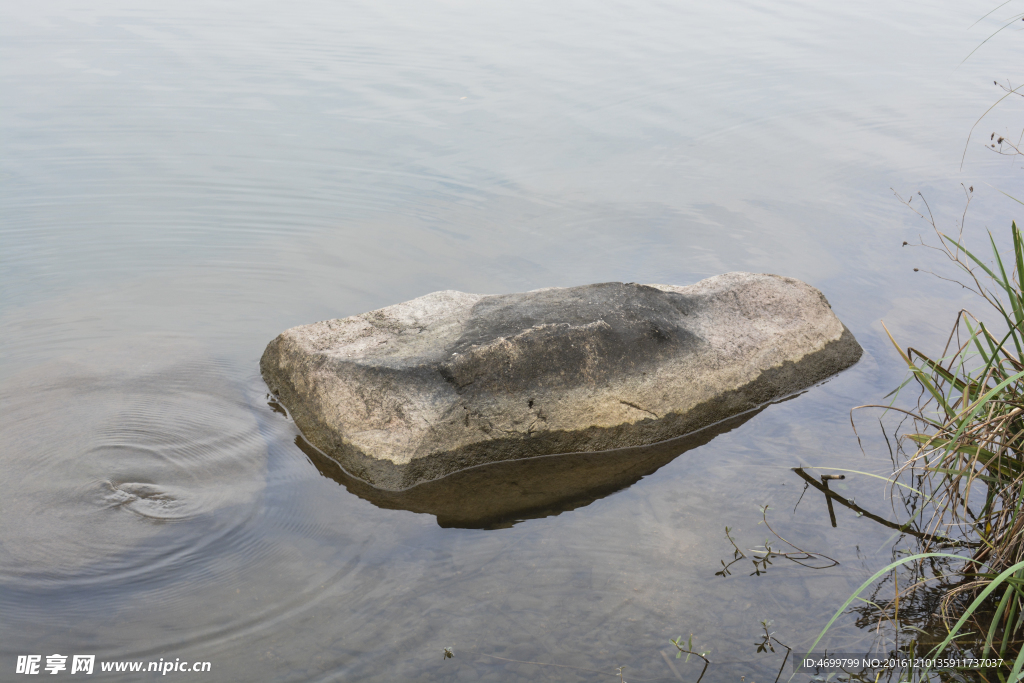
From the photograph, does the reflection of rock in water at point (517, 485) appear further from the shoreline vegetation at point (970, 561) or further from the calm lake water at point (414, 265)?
the shoreline vegetation at point (970, 561)

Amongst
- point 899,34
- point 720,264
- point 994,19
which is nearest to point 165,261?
point 720,264

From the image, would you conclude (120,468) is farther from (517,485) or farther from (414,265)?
(414,265)

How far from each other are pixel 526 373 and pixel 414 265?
268 cm

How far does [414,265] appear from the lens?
6852 millimetres

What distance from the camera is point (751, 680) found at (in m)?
3.06

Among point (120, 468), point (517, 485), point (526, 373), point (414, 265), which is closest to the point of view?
point (120, 468)

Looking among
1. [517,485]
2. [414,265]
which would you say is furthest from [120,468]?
[414,265]

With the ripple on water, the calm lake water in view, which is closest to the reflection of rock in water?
the calm lake water

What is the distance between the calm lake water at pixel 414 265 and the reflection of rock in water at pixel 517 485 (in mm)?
27

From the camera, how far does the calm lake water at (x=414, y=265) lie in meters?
3.42

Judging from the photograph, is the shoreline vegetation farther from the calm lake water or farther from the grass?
the calm lake water

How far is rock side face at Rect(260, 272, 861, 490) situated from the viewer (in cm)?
434

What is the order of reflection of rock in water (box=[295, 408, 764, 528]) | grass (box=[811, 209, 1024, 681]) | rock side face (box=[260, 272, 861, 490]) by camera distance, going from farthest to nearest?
1. rock side face (box=[260, 272, 861, 490])
2. reflection of rock in water (box=[295, 408, 764, 528])
3. grass (box=[811, 209, 1024, 681])

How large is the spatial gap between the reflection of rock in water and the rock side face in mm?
67
